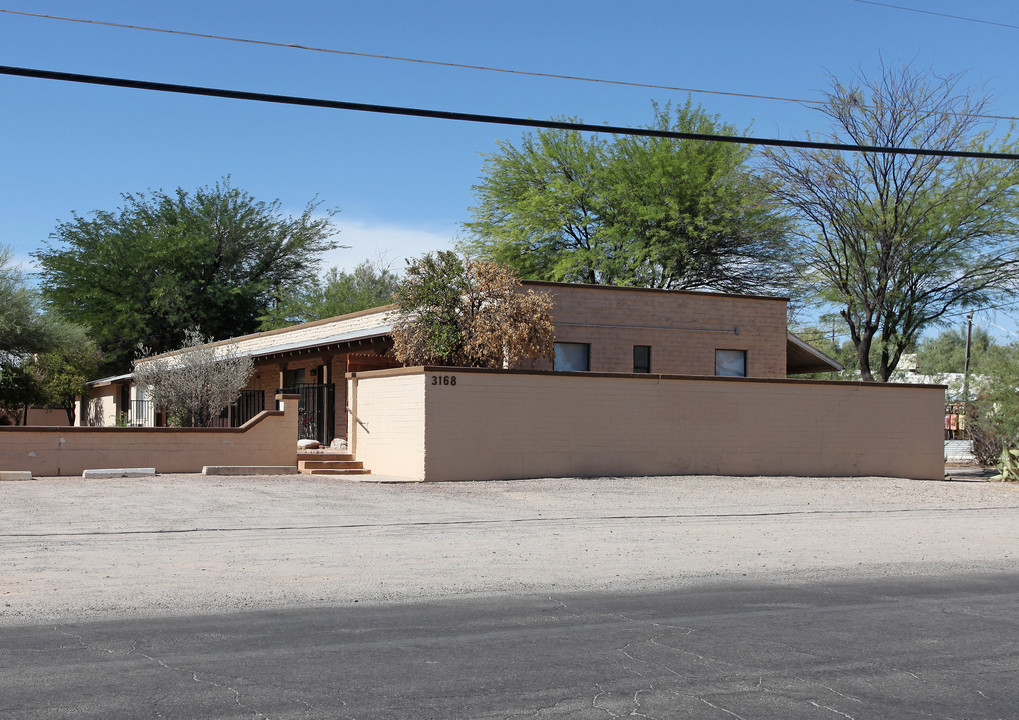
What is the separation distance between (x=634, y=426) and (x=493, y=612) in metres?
14.8

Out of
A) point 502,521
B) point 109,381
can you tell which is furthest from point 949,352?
point 502,521

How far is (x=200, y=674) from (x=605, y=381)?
1705 centimetres

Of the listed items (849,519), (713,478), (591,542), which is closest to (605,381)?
(713,478)

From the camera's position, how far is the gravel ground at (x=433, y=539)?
979cm

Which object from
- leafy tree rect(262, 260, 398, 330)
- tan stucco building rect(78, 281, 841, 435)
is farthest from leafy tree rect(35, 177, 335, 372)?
tan stucco building rect(78, 281, 841, 435)

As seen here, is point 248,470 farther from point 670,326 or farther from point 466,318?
point 670,326

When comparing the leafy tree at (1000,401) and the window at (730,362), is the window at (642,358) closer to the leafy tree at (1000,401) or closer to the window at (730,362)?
the window at (730,362)

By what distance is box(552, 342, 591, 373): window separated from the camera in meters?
27.2

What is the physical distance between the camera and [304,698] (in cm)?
602

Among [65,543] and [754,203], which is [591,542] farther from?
[754,203]

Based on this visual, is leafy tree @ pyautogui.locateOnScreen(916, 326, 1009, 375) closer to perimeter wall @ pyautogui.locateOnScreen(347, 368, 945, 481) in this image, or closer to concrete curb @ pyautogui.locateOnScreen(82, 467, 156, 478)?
perimeter wall @ pyautogui.locateOnScreen(347, 368, 945, 481)

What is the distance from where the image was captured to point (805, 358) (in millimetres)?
32500

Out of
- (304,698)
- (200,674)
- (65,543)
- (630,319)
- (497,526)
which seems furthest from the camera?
(630,319)

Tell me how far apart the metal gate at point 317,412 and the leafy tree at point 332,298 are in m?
16.5
